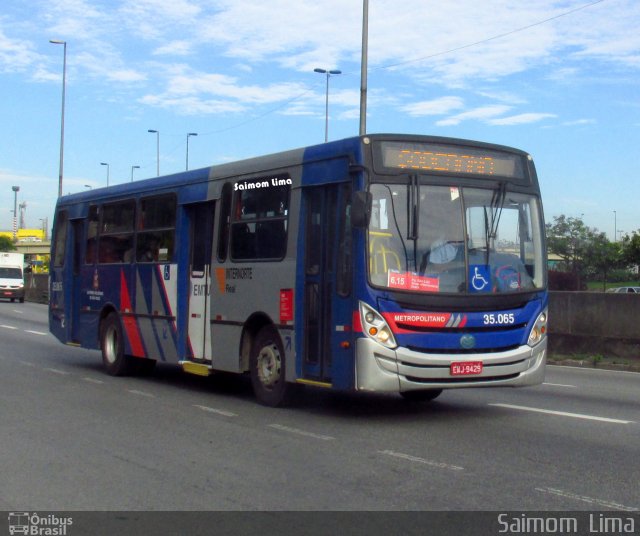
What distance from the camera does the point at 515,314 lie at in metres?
10.4

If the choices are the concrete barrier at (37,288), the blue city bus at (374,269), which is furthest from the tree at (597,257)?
the concrete barrier at (37,288)

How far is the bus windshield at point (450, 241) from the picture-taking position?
32.7 ft

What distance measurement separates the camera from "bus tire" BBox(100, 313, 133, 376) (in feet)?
50.1

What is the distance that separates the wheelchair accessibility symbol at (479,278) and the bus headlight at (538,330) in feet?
2.61

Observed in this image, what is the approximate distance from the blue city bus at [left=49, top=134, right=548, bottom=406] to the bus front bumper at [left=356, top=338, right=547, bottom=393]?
14mm

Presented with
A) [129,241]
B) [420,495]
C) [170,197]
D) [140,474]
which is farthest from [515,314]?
[129,241]

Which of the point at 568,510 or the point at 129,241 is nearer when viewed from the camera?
the point at 568,510

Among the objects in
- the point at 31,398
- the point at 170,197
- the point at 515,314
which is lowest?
the point at 31,398

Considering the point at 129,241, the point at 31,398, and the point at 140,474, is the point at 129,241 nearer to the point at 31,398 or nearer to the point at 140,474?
the point at 31,398

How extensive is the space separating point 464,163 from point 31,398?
6348 millimetres

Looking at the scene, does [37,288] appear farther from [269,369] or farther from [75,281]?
[269,369]

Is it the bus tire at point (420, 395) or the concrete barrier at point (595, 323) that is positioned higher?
the concrete barrier at point (595, 323)

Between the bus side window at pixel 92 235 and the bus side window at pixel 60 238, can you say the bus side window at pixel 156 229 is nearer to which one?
the bus side window at pixel 92 235

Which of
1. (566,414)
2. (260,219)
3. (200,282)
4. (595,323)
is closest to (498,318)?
(566,414)
